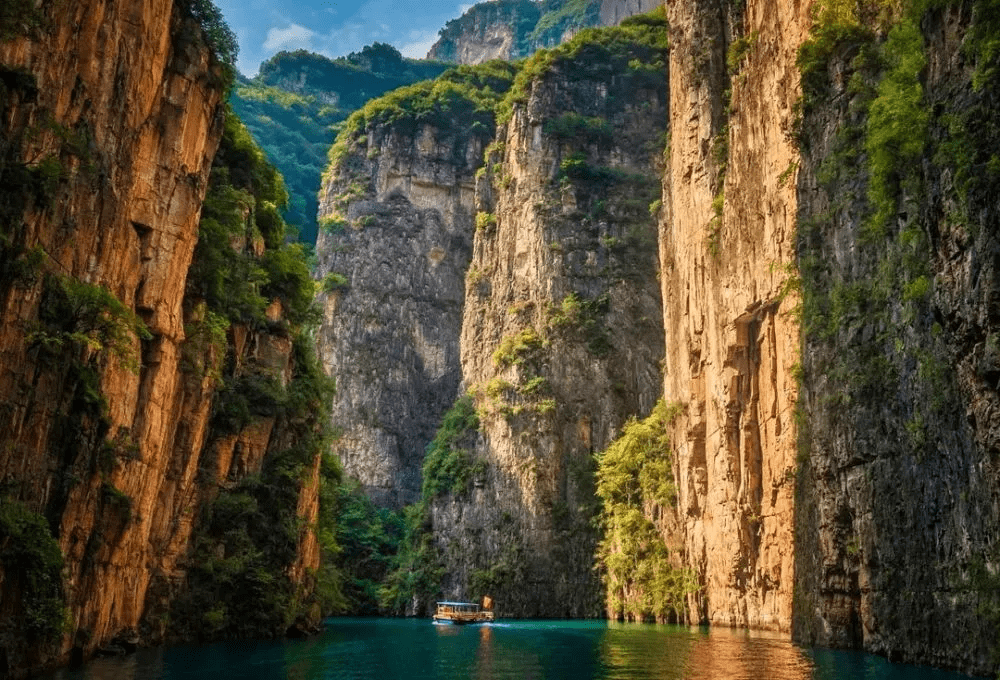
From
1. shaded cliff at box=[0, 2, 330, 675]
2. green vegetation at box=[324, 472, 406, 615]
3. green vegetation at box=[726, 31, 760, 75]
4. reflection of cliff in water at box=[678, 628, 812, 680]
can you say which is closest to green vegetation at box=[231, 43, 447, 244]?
green vegetation at box=[324, 472, 406, 615]

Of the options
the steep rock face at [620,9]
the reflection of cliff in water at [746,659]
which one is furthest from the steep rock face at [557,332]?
the steep rock face at [620,9]

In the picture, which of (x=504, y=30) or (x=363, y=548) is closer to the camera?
(x=363, y=548)

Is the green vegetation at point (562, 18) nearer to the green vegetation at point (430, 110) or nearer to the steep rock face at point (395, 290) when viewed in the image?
the green vegetation at point (430, 110)

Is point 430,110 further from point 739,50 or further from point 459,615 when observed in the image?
point 459,615

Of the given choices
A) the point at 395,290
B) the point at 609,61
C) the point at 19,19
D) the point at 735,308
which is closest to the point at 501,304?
the point at 395,290

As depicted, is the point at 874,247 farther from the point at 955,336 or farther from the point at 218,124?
the point at 218,124

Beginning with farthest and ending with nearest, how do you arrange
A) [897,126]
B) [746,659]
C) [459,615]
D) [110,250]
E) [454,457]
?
[454,457] < [459,615] < [746,659] < [110,250] < [897,126]

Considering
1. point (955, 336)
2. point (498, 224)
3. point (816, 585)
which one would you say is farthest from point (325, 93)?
point (955, 336)
